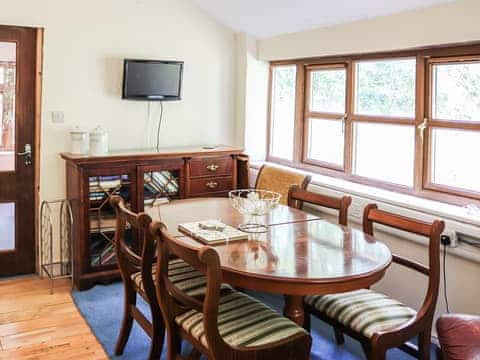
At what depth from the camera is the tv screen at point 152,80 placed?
4219 mm

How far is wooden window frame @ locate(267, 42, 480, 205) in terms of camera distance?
3.12 m

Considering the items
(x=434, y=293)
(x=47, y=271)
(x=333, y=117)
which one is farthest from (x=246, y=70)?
(x=434, y=293)

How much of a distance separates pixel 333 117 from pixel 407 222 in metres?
1.69

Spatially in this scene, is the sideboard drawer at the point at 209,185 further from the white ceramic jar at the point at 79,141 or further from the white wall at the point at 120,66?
the white ceramic jar at the point at 79,141

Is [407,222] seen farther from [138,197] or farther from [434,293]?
[138,197]

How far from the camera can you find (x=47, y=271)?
4.07 meters

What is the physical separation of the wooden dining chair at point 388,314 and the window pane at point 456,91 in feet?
3.00

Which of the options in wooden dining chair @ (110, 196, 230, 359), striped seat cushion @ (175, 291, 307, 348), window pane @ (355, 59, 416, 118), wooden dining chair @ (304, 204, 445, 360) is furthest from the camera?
window pane @ (355, 59, 416, 118)

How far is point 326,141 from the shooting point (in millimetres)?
4234

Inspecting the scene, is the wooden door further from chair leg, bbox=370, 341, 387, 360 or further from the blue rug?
chair leg, bbox=370, 341, 387, 360

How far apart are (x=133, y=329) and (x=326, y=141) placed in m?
2.03

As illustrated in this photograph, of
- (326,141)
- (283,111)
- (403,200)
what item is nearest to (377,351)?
(403,200)

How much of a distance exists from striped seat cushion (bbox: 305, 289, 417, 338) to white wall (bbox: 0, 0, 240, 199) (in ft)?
7.76

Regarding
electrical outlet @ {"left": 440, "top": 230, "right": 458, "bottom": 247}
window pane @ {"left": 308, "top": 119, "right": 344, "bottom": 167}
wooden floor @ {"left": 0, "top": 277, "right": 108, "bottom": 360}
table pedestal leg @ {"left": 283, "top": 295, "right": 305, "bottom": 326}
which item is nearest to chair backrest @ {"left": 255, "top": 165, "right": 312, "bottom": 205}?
window pane @ {"left": 308, "top": 119, "right": 344, "bottom": 167}
